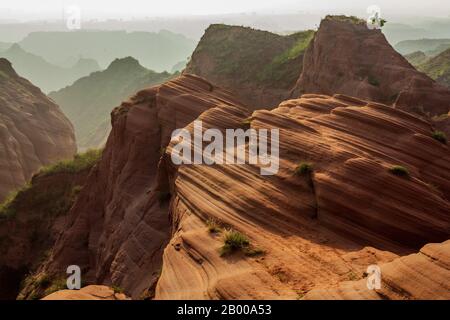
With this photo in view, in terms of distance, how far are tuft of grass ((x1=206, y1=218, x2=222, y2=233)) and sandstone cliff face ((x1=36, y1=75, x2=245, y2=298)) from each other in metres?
6.76

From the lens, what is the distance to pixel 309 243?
1206cm

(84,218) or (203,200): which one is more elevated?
(203,200)

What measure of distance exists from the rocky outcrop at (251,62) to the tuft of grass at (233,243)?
4173 centimetres

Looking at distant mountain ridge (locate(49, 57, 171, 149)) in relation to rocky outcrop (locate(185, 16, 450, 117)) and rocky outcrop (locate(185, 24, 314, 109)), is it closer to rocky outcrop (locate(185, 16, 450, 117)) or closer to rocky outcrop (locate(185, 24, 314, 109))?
rocky outcrop (locate(185, 24, 314, 109))

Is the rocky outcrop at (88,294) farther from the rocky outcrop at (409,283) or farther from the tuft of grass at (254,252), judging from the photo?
the rocky outcrop at (409,283)

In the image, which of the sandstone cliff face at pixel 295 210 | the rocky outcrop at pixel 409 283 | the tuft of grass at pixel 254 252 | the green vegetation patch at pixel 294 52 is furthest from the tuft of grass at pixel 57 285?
the green vegetation patch at pixel 294 52

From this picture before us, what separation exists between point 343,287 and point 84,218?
24514 mm

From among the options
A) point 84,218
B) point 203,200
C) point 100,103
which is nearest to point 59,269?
point 84,218

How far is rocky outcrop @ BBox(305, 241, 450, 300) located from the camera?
8289 millimetres
